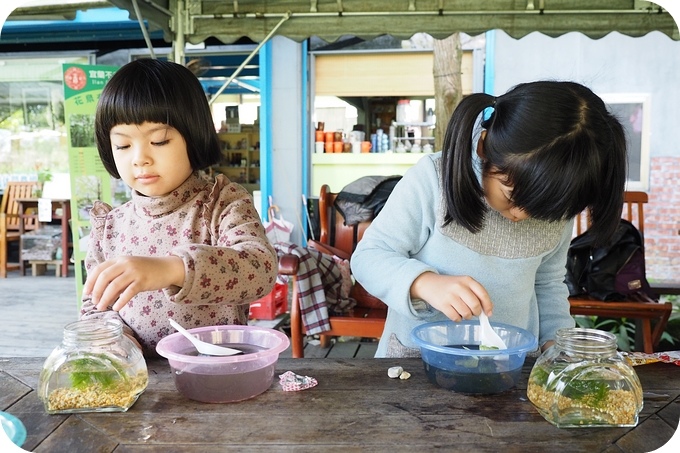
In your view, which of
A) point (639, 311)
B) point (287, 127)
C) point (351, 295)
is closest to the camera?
point (639, 311)

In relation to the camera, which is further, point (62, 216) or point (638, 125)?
point (62, 216)

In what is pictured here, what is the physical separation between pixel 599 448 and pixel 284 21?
117 inches

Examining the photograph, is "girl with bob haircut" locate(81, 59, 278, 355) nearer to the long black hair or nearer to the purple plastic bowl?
the purple plastic bowl

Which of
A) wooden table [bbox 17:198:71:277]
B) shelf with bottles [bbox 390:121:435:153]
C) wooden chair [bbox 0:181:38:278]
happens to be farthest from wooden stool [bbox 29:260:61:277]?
shelf with bottles [bbox 390:121:435:153]

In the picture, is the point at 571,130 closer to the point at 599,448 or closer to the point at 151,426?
the point at 599,448

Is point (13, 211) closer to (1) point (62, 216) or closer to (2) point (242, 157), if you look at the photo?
(1) point (62, 216)

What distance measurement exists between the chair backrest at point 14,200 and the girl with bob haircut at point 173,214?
6.14m

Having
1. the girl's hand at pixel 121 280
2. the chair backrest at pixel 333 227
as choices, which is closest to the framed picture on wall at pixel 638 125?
the chair backrest at pixel 333 227

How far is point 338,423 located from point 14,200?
23.1 ft

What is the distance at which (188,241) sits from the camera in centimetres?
135

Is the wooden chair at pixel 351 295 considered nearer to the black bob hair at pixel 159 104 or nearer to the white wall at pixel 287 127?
the black bob hair at pixel 159 104

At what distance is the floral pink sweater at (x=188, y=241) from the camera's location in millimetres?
1171

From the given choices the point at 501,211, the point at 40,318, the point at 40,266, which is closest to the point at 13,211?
the point at 40,266

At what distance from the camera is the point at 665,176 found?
5734 mm
